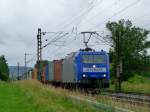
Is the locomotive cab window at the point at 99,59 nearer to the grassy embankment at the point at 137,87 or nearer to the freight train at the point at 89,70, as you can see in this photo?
the freight train at the point at 89,70

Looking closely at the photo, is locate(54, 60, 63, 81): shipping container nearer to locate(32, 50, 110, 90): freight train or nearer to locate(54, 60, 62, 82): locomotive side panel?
locate(54, 60, 62, 82): locomotive side panel

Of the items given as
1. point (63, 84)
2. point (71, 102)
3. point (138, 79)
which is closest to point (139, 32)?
point (138, 79)

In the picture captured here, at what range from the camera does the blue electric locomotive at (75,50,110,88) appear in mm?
36344

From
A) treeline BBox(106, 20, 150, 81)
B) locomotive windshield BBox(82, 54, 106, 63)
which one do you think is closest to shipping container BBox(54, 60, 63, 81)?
locomotive windshield BBox(82, 54, 106, 63)

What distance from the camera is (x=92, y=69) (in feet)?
121

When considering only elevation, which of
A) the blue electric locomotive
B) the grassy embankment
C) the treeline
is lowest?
the grassy embankment

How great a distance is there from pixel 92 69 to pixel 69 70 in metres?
4.28

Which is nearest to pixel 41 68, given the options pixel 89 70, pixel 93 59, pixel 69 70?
pixel 69 70

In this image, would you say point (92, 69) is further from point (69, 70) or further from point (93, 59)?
point (69, 70)

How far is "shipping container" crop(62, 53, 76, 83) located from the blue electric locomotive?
131 centimetres

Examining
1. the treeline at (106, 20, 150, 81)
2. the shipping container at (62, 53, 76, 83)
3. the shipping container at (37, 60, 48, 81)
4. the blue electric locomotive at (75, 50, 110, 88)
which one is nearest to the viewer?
the blue electric locomotive at (75, 50, 110, 88)

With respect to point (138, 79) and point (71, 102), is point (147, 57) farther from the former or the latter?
point (71, 102)

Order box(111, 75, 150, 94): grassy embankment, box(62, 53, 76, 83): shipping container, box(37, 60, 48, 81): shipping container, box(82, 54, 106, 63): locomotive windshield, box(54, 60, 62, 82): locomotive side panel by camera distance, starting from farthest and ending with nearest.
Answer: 1. box(37, 60, 48, 81): shipping container
2. box(111, 75, 150, 94): grassy embankment
3. box(54, 60, 62, 82): locomotive side panel
4. box(62, 53, 76, 83): shipping container
5. box(82, 54, 106, 63): locomotive windshield

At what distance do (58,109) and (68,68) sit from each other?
22.9 metres
